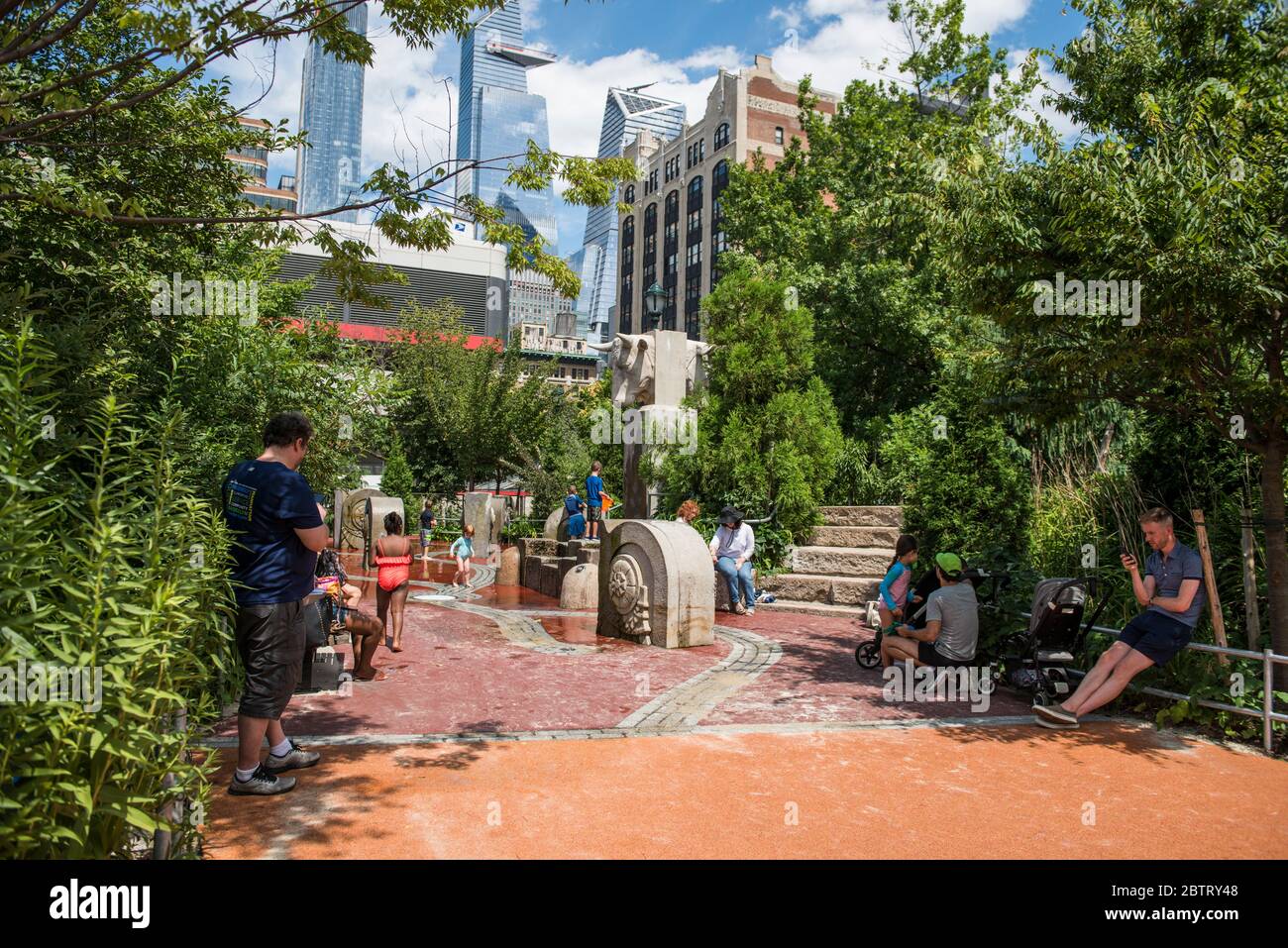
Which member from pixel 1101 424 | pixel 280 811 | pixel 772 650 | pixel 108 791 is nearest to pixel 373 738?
Result: pixel 280 811

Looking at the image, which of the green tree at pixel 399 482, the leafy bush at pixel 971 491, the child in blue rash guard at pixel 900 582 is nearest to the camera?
the child in blue rash guard at pixel 900 582

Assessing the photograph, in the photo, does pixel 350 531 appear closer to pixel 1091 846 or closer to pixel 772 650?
pixel 772 650

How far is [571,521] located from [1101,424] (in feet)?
34.6

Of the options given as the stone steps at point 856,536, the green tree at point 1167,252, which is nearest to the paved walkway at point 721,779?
the green tree at point 1167,252

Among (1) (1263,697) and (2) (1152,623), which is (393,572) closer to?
(2) (1152,623)

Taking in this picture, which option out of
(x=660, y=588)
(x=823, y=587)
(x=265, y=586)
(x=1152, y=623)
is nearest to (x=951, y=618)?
(x=1152, y=623)

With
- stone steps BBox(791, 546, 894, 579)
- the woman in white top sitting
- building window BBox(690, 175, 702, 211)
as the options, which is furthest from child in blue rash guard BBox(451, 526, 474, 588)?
building window BBox(690, 175, 702, 211)

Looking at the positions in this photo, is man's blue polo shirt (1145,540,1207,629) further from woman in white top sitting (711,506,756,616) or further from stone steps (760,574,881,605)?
woman in white top sitting (711,506,756,616)

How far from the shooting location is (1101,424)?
16.1 meters

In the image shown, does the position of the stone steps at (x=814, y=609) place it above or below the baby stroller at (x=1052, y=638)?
below

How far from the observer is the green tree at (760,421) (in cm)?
1372

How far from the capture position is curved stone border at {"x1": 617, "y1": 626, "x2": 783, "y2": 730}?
19.7ft

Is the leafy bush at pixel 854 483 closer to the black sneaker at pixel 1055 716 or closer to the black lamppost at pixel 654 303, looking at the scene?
the black lamppost at pixel 654 303

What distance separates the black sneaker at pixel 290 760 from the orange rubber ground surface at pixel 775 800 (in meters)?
0.06
